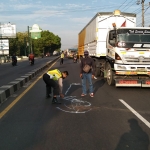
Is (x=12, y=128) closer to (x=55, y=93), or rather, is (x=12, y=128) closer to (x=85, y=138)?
(x=85, y=138)

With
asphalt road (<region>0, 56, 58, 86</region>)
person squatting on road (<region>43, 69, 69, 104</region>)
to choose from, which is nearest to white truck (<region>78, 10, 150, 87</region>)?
person squatting on road (<region>43, 69, 69, 104</region>)

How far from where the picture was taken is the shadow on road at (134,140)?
400cm

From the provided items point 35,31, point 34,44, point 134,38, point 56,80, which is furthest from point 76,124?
point 34,44

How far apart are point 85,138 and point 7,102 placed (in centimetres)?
406

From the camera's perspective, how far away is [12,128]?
4.99 meters

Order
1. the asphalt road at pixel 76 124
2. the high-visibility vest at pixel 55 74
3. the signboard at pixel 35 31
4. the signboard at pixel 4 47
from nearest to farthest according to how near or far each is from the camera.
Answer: the asphalt road at pixel 76 124 < the high-visibility vest at pixel 55 74 < the signboard at pixel 35 31 < the signboard at pixel 4 47

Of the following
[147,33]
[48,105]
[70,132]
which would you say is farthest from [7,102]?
[147,33]

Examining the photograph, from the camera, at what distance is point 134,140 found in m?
4.30

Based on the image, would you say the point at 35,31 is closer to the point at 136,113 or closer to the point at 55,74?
the point at 55,74

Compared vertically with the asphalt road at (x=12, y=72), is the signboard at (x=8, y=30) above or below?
above

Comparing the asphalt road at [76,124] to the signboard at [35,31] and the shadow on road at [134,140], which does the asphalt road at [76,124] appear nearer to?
the shadow on road at [134,140]

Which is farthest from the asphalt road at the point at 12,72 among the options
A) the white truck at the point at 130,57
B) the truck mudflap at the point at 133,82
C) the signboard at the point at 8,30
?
A: the signboard at the point at 8,30

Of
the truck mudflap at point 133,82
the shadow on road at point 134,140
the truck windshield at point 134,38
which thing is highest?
the truck windshield at point 134,38

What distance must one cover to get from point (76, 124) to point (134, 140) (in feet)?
4.54
